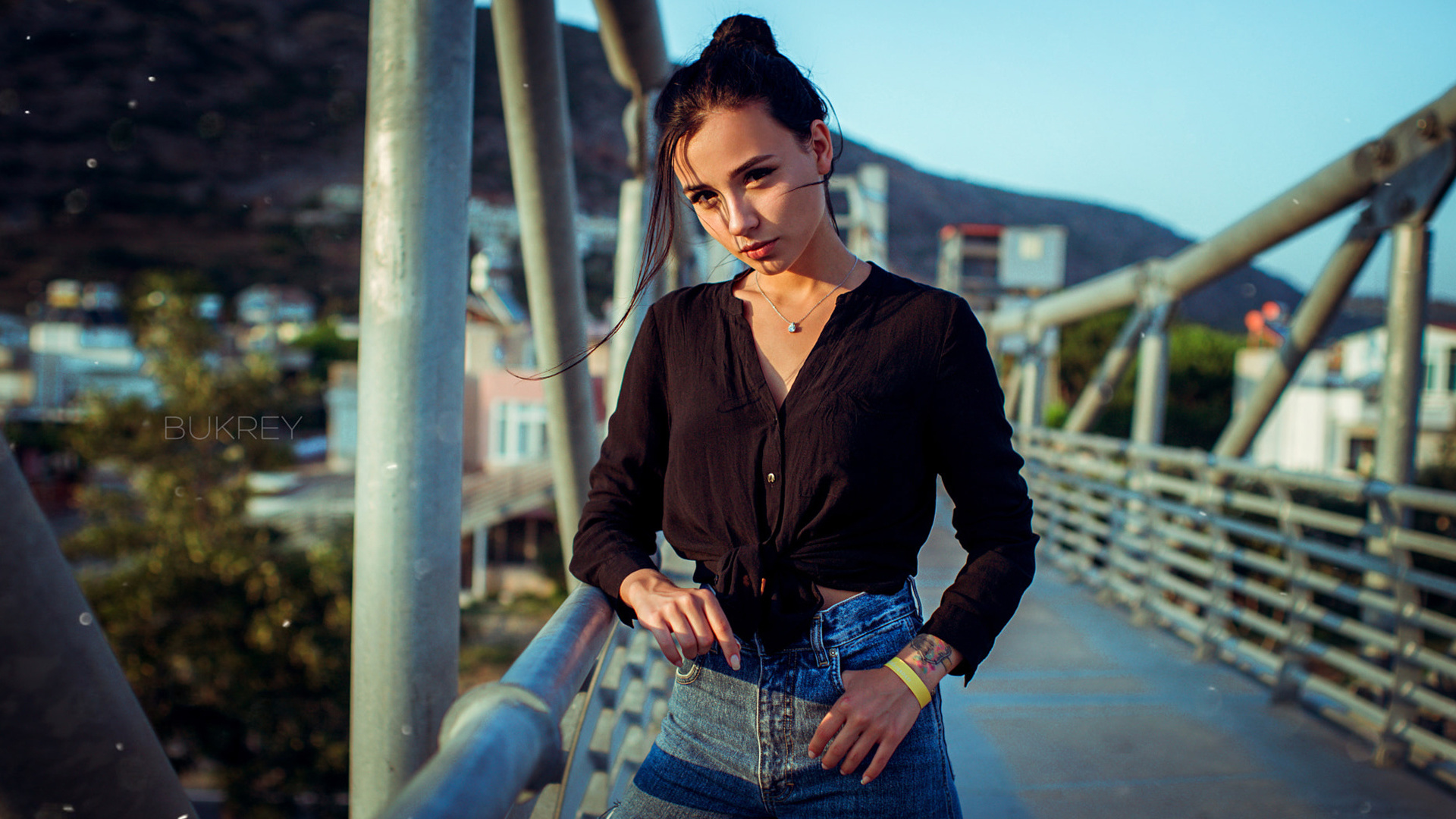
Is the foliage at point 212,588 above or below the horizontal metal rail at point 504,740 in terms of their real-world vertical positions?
below

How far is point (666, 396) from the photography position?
1092mm

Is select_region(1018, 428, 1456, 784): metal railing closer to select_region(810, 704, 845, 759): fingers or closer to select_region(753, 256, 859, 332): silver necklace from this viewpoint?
select_region(753, 256, 859, 332): silver necklace

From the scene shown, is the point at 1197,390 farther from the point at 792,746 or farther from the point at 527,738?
the point at 527,738

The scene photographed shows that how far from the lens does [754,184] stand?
1.01m

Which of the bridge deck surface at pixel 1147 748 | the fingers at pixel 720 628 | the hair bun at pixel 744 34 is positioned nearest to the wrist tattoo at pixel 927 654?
the fingers at pixel 720 628

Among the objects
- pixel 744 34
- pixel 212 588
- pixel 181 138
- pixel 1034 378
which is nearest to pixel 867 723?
pixel 744 34

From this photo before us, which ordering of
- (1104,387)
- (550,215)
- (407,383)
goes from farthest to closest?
(1104,387), (550,215), (407,383)

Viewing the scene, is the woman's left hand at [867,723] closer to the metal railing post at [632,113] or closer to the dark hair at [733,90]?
the dark hair at [733,90]

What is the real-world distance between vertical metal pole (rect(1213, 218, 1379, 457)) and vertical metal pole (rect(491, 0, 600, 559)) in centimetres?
503

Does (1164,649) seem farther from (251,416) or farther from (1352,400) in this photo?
(1352,400)

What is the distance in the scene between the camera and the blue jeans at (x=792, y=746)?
929 mm

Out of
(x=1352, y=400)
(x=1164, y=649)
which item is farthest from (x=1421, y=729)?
(x=1352, y=400)

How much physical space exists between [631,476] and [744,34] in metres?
0.56

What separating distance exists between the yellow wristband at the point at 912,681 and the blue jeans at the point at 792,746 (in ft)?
0.14
